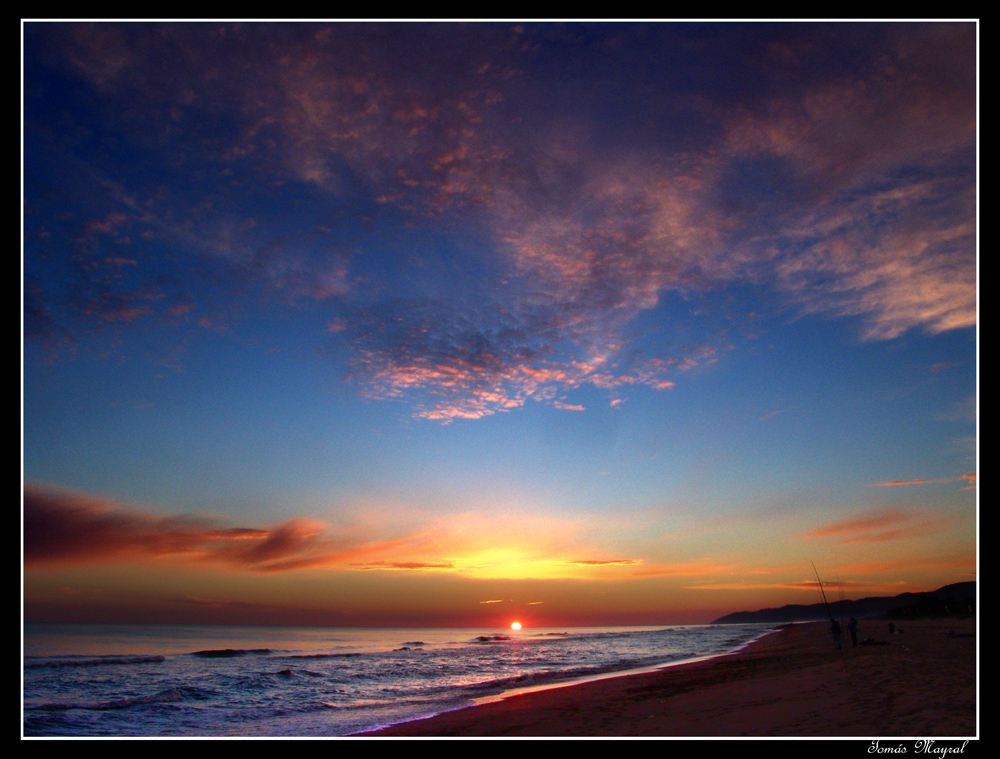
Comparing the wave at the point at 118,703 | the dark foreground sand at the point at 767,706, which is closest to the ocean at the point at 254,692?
the wave at the point at 118,703

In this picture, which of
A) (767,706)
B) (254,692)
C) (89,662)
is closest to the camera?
(767,706)

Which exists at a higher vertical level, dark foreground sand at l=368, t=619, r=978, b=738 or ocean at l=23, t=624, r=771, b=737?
dark foreground sand at l=368, t=619, r=978, b=738

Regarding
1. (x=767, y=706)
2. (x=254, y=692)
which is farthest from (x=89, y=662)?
Result: (x=767, y=706)

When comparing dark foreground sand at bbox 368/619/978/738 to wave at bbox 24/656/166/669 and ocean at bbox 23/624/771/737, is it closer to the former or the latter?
ocean at bbox 23/624/771/737

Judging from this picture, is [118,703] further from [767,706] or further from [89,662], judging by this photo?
[767,706]

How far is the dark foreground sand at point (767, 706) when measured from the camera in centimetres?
978

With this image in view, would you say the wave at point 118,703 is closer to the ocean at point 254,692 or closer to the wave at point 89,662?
the ocean at point 254,692

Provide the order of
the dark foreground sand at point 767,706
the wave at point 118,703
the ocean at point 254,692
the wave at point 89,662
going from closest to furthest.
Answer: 1. the dark foreground sand at point 767,706
2. the ocean at point 254,692
3. the wave at point 118,703
4. the wave at point 89,662

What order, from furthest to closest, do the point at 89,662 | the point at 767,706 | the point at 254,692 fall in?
the point at 89,662 < the point at 254,692 < the point at 767,706

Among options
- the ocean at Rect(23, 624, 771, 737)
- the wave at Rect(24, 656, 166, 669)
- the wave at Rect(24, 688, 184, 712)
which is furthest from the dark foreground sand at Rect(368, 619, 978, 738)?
the wave at Rect(24, 656, 166, 669)

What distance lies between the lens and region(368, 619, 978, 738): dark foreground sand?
385 inches

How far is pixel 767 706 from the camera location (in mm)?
11945
